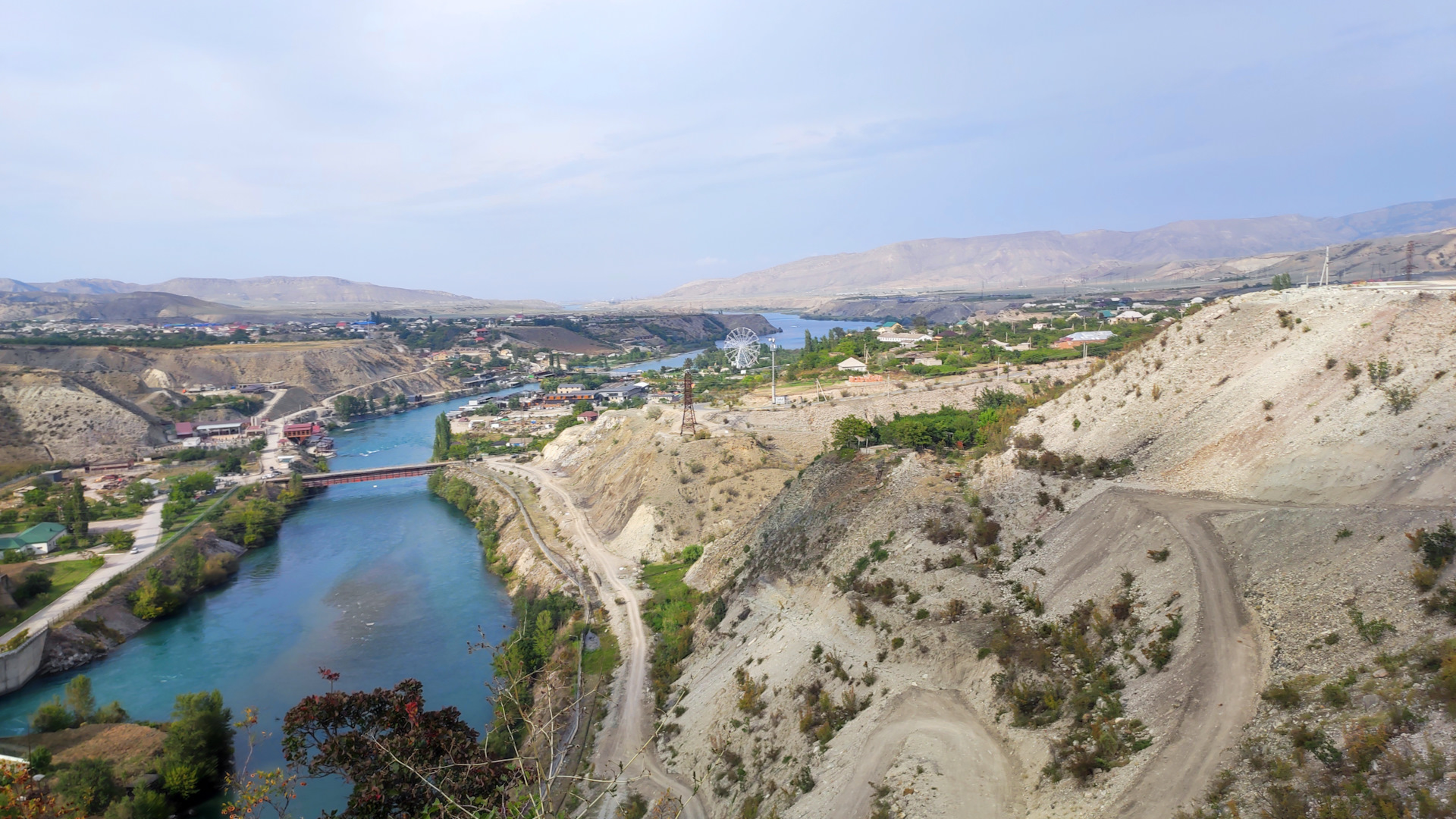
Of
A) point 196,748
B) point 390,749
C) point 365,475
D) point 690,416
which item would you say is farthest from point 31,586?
point 390,749

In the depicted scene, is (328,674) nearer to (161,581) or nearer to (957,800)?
(957,800)

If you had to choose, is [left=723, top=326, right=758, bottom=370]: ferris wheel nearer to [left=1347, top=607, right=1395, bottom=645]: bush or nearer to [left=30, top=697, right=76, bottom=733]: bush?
[left=30, top=697, right=76, bottom=733]: bush

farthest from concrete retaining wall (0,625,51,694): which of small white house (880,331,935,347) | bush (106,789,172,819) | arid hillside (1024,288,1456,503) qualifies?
small white house (880,331,935,347)

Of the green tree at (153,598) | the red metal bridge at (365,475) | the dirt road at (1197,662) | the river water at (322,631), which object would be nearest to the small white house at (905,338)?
the red metal bridge at (365,475)

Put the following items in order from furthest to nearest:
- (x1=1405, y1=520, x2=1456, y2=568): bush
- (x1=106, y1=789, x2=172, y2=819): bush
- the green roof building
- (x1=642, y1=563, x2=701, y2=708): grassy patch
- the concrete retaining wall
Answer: the green roof building, the concrete retaining wall, (x1=642, y1=563, x2=701, y2=708): grassy patch, (x1=106, y1=789, x2=172, y2=819): bush, (x1=1405, y1=520, x2=1456, y2=568): bush

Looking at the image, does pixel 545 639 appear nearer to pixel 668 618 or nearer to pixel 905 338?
pixel 668 618

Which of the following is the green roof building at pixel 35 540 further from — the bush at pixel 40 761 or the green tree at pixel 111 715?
the bush at pixel 40 761

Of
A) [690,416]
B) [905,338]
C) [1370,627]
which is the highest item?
[905,338]
